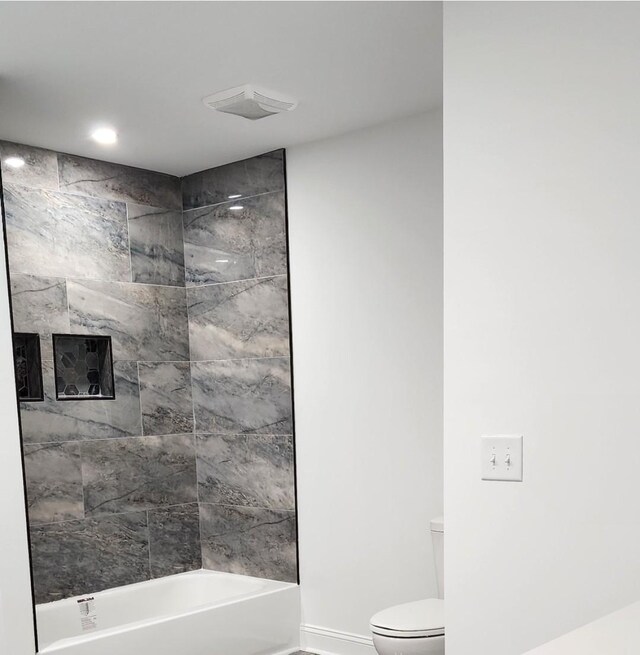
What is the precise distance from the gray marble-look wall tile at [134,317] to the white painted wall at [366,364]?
84 centimetres

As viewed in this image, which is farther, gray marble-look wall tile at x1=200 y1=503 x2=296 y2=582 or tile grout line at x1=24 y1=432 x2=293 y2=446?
gray marble-look wall tile at x1=200 y1=503 x2=296 y2=582

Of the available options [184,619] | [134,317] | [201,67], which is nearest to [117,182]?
[134,317]

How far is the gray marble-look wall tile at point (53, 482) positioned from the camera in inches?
146

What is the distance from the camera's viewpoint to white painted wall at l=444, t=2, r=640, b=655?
188 cm

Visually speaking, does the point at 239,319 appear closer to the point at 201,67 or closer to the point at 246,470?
the point at 246,470

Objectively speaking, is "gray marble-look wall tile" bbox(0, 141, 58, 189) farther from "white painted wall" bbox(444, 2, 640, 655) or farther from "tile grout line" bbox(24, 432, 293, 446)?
"white painted wall" bbox(444, 2, 640, 655)

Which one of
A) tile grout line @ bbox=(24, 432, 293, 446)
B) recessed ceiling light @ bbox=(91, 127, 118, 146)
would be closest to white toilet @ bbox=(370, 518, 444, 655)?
tile grout line @ bbox=(24, 432, 293, 446)

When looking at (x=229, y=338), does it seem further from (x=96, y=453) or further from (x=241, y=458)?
(x=96, y=453)

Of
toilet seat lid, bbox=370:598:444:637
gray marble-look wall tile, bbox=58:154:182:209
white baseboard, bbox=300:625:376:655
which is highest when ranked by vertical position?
gray marble-look wall tile, bbox=58:154:182:209

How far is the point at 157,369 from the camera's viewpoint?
4.32 m

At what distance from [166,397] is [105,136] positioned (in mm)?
1509

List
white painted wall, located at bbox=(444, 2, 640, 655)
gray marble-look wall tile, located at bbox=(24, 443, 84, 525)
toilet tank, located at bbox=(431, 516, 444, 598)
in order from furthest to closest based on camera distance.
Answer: gray marble-look wall tile, located at bbox=(24, 443, 84, 525) < toilet tank, located at bbox=(431, 516, 444, 598) < white painted wall, located at bbox=(444, 2, 640, 655)

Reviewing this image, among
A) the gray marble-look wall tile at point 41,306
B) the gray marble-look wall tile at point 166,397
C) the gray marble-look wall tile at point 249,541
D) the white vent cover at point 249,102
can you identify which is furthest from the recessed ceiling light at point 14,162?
the gray marble-look wall tile at point 249,541

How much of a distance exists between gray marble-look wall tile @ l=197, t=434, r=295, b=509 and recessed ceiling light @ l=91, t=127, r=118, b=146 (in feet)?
5.62
